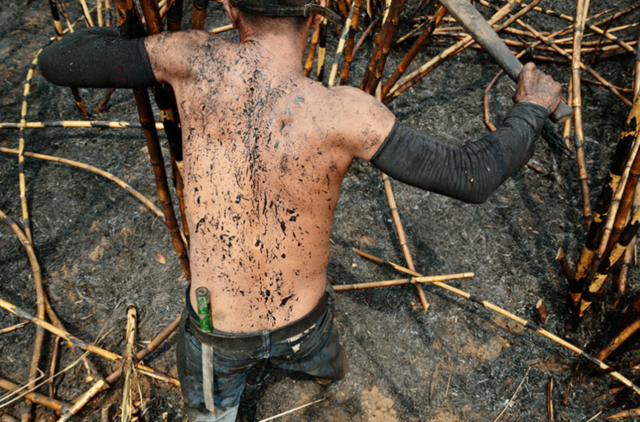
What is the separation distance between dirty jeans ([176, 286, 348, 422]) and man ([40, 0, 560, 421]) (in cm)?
18

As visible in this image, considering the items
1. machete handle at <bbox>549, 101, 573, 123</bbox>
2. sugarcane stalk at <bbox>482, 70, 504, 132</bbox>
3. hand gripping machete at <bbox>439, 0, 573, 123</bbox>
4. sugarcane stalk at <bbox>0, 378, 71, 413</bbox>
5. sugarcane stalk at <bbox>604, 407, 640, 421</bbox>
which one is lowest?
sugarcane stalk at <bbox>0, 378, 71, 413</bbox>

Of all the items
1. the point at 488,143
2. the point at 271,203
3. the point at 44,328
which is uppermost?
the point at 488,143

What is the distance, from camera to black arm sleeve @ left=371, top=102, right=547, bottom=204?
1.25 metres

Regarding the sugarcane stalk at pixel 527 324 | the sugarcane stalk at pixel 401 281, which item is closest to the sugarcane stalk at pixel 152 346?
the sugarcane stalk at pixel 401 281

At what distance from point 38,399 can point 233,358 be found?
3.36ft

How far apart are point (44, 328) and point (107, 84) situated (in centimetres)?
136

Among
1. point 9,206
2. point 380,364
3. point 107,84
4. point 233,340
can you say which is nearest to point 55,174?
point 9,206

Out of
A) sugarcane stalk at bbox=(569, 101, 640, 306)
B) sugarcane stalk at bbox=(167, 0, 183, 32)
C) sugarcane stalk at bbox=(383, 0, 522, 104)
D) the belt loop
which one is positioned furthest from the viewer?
sugarcane stalk at bbox=(383, 0, 522, 104)

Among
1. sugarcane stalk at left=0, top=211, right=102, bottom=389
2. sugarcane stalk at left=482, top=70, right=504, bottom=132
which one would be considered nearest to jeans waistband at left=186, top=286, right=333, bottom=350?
sugarcane stalk at left=0, top=211, right=102, bottom=389

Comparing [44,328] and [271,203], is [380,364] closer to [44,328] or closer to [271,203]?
[271,203]

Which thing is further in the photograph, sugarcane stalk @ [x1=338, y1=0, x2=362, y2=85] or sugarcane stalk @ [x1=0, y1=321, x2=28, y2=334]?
sugarcane stalk @ [x1=338, y1=0, x2=362, y2=85]

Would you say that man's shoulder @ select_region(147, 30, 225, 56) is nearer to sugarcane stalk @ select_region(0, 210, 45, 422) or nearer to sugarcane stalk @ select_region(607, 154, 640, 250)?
sugarcane stalk @ select_region(0, 210, 45, 422)

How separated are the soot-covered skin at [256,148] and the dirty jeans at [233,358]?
0.26 m

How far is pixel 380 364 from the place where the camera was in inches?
84.7
